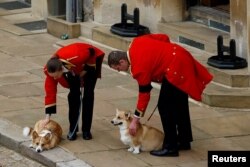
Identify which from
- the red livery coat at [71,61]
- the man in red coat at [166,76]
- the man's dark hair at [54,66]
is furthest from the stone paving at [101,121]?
the man's dark hair at [54,66]

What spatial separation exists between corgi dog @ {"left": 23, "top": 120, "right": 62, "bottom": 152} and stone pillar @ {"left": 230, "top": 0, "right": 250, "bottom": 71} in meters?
3.40

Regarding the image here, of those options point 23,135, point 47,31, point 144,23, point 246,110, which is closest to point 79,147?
point 23,135

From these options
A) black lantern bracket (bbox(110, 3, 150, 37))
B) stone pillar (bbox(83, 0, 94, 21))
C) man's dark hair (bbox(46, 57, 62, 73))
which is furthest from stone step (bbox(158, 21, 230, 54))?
man's dark hair (bbox(46, 57, 62, 73))

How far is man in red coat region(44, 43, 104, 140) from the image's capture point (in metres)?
11.2

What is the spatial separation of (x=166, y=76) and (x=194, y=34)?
174 inches

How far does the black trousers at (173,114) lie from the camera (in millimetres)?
11023

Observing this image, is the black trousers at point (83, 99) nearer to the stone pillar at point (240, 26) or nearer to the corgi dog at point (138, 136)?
the corgi dog at point (138, 136)

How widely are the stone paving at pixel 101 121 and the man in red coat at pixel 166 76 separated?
0.39 metres

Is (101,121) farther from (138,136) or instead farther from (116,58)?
(116,58)

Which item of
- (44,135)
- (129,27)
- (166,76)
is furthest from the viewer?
(129,27)

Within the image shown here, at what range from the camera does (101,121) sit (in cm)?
1259

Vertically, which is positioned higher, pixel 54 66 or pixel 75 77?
pixel 54 66

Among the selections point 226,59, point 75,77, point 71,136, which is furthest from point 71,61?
point 226,59

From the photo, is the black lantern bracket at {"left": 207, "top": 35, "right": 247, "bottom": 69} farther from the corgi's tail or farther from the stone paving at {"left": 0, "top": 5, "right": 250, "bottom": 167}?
the corgi's tail
